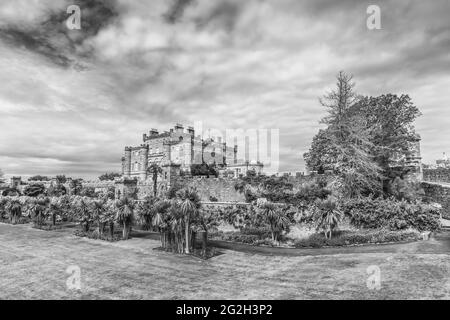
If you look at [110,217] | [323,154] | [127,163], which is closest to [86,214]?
[110,217]

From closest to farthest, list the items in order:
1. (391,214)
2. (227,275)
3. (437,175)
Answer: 1. (227,275)
2. (391,214)
3. (437,175)

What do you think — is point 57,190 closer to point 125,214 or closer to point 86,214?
point 86,214

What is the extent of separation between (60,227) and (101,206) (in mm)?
11415

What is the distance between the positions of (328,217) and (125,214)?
17957 mm

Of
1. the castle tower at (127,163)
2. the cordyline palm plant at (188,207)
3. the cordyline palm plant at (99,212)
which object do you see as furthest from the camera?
the castle tower at (127,163)

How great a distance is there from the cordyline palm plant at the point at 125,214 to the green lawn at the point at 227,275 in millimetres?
4880

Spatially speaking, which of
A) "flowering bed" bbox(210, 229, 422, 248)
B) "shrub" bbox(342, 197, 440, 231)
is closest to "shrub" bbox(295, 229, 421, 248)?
"flowering bed" bbox(210, 229, 422, 248)

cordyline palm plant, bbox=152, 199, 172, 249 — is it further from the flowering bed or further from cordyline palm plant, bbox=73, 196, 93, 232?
cordyline palm plant, bbox=73, 196, 93, 232

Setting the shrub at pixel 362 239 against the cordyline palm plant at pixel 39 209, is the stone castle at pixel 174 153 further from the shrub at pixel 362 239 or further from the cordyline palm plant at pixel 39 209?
the shrub at pixel 362 239

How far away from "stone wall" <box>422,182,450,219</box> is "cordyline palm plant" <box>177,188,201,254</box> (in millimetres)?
26990

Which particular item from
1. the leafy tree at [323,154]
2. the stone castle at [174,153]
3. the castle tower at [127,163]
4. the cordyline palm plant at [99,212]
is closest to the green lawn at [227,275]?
the cordyline palm plant at [99,212]

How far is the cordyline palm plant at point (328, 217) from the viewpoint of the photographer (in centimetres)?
2337

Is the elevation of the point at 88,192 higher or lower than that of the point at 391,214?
higher

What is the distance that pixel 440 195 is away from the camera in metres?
32.5
